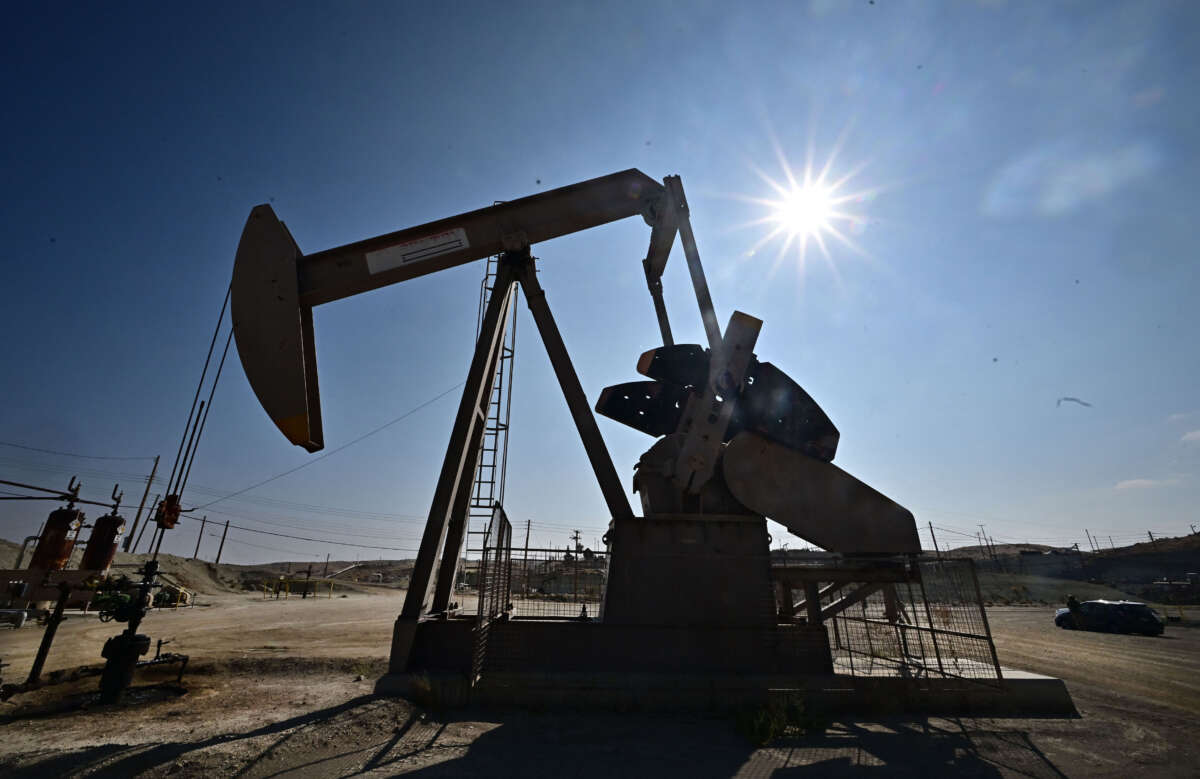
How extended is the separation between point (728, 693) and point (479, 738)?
9.93 ft

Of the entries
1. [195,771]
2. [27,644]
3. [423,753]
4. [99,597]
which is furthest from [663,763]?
[27,644]

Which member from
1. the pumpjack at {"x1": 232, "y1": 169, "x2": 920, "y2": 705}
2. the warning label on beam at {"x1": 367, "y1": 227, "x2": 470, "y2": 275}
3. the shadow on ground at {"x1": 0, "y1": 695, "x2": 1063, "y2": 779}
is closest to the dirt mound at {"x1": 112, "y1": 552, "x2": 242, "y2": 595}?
the pumpjack at {"x1": 232, "y1": 169, "x2": 920, "y2": 705}

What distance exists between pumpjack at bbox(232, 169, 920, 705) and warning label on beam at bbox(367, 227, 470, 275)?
0.07 feet

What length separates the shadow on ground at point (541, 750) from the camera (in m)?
4.08

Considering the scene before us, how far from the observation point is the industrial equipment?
20.5ft

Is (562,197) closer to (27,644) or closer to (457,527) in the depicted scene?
(457,527)

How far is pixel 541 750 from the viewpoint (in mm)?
4684

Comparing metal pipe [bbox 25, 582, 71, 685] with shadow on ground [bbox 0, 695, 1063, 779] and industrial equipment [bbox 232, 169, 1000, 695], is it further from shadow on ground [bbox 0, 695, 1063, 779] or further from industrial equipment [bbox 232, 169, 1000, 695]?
industrial equipment [bbox 232, 169, 1000, 695]

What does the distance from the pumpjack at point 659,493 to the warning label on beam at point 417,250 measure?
0.8 inches

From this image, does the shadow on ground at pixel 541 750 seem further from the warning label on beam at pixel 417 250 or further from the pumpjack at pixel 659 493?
the warning label on beam at pixel 417 250

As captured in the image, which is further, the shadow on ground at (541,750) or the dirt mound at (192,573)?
the dirt mound at (192,573)

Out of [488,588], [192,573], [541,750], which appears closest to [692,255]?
[488,588]

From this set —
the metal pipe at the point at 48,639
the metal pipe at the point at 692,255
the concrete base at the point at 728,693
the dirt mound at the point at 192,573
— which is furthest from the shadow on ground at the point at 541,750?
the dirt mound at the point at 192,573

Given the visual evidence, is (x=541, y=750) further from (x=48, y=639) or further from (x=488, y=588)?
(x=48, y=639)
